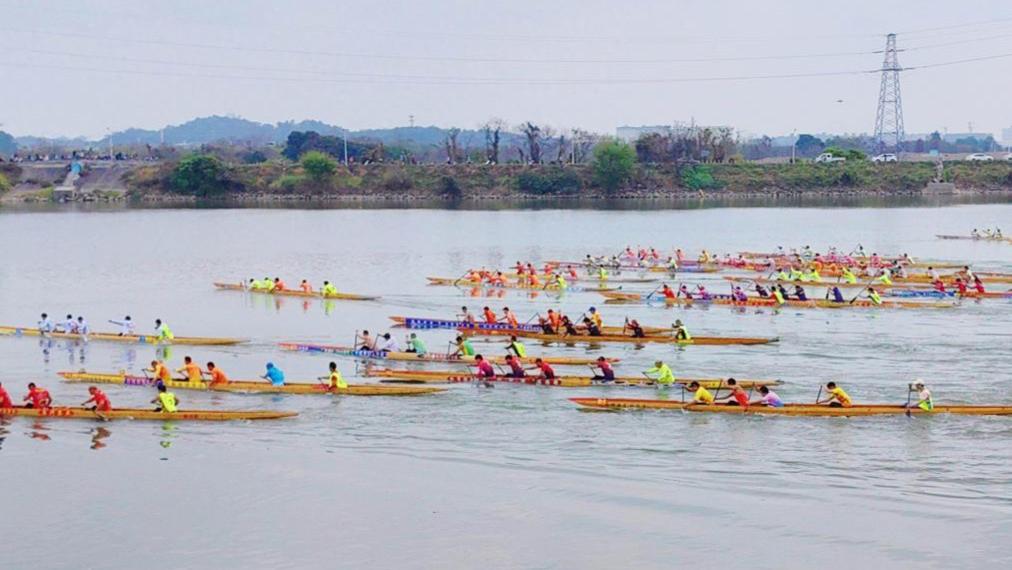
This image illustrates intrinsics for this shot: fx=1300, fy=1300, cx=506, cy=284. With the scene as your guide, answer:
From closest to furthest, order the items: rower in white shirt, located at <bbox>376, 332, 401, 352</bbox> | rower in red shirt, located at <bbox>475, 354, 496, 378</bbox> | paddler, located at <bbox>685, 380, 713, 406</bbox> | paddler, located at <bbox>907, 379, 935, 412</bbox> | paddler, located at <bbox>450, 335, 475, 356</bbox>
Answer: paddler, located at <bbox>907, 379, 935, 412</bbox> < paddler, located at <bbox>685, 380, 713, 406</bbox> < rower in red shirt, located at <bbox>475, 354, 496, 378</bbox> < paddler, located at <bbox>450, 335, 475, 356</bbox> < rower in white shirt, located at <bbox>376, 332, 401, 352</bbox>

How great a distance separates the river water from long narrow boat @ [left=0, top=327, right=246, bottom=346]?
0.47 meters

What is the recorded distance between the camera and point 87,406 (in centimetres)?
2786

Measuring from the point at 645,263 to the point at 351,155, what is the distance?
10146cm

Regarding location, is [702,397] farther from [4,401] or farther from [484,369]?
[4,401]

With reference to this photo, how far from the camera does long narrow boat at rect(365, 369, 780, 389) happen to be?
99.6ft

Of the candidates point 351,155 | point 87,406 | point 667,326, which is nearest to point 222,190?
point 351,155

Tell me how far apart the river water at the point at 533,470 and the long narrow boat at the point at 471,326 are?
1122mm

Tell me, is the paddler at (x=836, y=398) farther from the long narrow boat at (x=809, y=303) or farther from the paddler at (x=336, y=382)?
the long narrow boat at (x=809, y=303)

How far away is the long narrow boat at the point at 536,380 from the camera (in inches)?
1195

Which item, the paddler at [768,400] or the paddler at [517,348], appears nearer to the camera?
the paddler at [768,400]

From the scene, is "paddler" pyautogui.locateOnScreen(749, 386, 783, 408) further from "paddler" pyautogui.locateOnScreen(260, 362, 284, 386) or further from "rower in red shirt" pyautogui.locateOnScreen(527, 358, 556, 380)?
"paddler" pyautogui.locateOnScreen(260, 362, 284, 386)

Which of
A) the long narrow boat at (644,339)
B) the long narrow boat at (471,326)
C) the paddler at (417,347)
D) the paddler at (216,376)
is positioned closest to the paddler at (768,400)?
the long narrow boat at (644,339)

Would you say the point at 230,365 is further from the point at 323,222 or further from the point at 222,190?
the point at 222,190

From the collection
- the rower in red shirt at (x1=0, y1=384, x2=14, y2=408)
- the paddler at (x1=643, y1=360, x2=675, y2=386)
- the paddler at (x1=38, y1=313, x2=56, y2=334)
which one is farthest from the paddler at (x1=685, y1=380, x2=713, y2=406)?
the paddler at (x1=38, y1=313, x2=56, y2=334)
